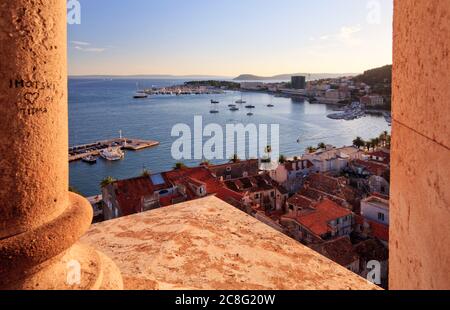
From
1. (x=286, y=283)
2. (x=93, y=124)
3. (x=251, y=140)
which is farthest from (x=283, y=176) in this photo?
(x=93, y=124)

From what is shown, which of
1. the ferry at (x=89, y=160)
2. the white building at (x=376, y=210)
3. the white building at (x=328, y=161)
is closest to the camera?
the white building at (x=376, y=210)

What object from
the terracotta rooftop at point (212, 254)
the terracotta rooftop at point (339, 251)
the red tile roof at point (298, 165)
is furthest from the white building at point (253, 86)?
the terracotta rooftop at point (212, 254)

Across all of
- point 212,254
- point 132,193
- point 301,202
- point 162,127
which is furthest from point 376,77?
point 212,254

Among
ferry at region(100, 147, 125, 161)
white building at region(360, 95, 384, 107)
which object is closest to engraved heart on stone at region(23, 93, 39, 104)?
ferry at region(100, 147, 125, 161)

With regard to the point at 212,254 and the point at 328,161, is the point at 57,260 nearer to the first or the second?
the point at 212,254

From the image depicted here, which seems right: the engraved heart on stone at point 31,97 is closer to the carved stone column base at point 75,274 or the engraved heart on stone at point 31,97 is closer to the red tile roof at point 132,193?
the carved stone column base at point 75,274
